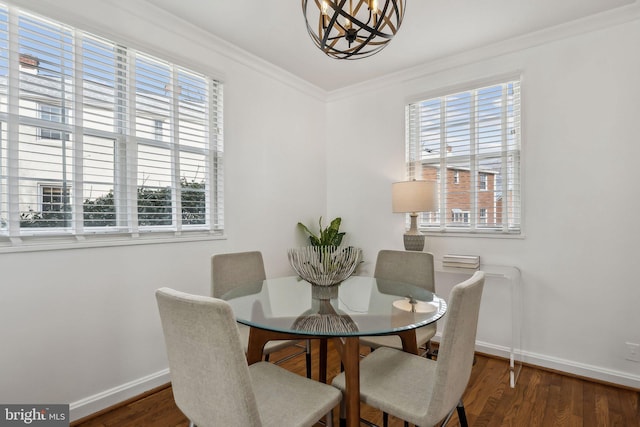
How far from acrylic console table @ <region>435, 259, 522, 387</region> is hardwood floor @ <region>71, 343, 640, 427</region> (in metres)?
0.28

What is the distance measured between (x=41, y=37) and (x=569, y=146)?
360 centimetres

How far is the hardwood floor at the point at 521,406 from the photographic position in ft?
6.60

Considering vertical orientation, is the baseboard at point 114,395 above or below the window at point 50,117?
below

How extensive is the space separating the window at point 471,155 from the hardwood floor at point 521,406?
1.18 meters

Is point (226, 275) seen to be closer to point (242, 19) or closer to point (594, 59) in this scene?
point (242, 19)

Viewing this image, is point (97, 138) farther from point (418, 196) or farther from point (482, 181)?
point (482, 181)

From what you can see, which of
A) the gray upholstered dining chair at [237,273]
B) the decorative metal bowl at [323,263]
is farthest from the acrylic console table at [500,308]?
the gray upholstered dining chair at [237,273]

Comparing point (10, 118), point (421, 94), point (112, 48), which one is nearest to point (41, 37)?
point (112, 48)

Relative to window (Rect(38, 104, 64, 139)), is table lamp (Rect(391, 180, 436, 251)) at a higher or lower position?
lower

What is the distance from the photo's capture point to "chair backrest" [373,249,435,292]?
2330 millimetres

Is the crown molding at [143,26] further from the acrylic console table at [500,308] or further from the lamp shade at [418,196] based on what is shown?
the acrylic console table at [500,308]

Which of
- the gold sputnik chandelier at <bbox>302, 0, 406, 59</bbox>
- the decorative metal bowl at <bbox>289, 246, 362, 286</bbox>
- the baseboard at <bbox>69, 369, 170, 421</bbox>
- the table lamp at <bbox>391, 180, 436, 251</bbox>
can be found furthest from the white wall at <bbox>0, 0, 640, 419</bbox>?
the gold sputnik chandelier at <bbox>302, 0, 406, 59</bbox>

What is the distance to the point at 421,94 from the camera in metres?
3.27

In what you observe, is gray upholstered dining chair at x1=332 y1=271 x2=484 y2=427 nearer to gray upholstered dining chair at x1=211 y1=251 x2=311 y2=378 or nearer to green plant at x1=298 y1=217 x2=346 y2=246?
gray upholstered dining chair at x1=211 y1=251 x2=311 y2=378
